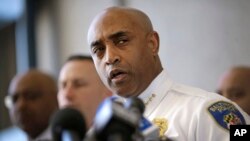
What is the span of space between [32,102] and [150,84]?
1.42 m

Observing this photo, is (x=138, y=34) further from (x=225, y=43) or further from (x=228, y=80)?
(x=225, y=43)

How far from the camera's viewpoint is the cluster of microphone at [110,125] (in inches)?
39.2

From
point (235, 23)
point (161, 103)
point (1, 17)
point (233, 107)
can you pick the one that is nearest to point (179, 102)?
point (161, 103)

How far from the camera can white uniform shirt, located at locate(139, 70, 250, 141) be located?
1.59 meters

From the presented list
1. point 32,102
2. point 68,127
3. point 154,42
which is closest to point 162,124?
point 154,42

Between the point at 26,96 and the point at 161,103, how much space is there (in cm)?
145

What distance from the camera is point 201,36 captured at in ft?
10.6

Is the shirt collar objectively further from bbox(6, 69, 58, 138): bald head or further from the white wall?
bbox(6, 69, 58, 138): bald head

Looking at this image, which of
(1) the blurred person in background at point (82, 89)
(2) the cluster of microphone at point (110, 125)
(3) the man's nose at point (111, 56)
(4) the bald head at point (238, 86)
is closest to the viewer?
(2) the cluster of microphone at point (110, 125)

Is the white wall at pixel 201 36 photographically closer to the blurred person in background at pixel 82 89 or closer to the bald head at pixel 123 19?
the blurred person in background at pixel 82 89

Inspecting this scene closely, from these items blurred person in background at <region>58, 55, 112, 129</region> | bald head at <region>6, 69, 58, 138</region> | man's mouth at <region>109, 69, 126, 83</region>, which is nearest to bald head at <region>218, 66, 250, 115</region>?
blurred person in background at <region>58, 55, 112, 129</region>

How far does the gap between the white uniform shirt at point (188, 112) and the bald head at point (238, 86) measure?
727mm

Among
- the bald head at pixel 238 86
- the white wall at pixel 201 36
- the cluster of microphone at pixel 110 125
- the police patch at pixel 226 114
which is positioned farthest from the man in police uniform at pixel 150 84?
the white wall at pixel 201 36

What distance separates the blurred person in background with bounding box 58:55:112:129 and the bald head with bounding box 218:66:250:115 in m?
0.61
